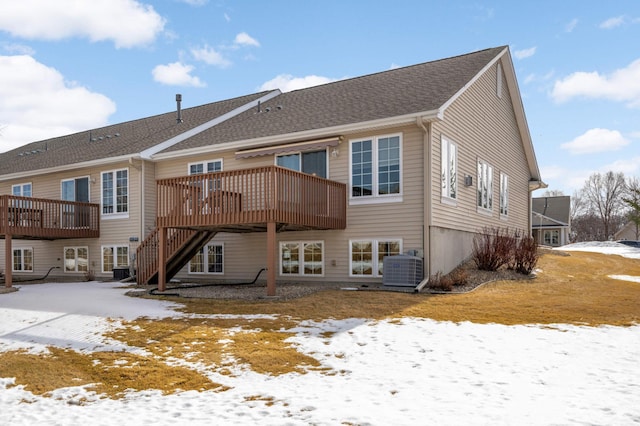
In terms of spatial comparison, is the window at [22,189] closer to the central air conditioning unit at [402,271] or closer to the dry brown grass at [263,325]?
the dry brown grass at [263,325]

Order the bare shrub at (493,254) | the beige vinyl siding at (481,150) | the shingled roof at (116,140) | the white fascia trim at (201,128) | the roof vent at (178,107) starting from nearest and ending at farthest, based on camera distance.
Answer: the beige vinyl siding at (481,150) → the bare shrub at (493,254) → the white fascia trim at (201,128) → the shingled roof at (116,140) → the roof vent at (178,107)

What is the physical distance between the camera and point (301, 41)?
15.9 meters

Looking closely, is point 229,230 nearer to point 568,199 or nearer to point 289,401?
point 289,401

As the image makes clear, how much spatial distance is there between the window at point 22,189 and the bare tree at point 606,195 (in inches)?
2459

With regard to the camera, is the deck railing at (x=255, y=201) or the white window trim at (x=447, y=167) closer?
the deck railing at (x=255, y=201)

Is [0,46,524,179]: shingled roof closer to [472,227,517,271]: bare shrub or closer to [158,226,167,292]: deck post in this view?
[158,226,167,292]: deck post

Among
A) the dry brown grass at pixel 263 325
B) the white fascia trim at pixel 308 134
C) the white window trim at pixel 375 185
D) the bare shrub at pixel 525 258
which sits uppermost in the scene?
the white fascia trim at pixel 308 134

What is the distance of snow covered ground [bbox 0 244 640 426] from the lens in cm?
465

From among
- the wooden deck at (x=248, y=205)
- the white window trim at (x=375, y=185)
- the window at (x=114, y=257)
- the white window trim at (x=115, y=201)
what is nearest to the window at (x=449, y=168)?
the white window trim at (x=375, y=185)

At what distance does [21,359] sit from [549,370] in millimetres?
6836

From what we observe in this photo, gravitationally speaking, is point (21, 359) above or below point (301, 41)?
below

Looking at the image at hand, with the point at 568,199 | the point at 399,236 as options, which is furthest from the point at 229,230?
the point at 568,199

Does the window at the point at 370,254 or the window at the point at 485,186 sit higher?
the window at the point at 485,186

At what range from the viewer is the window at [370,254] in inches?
556
